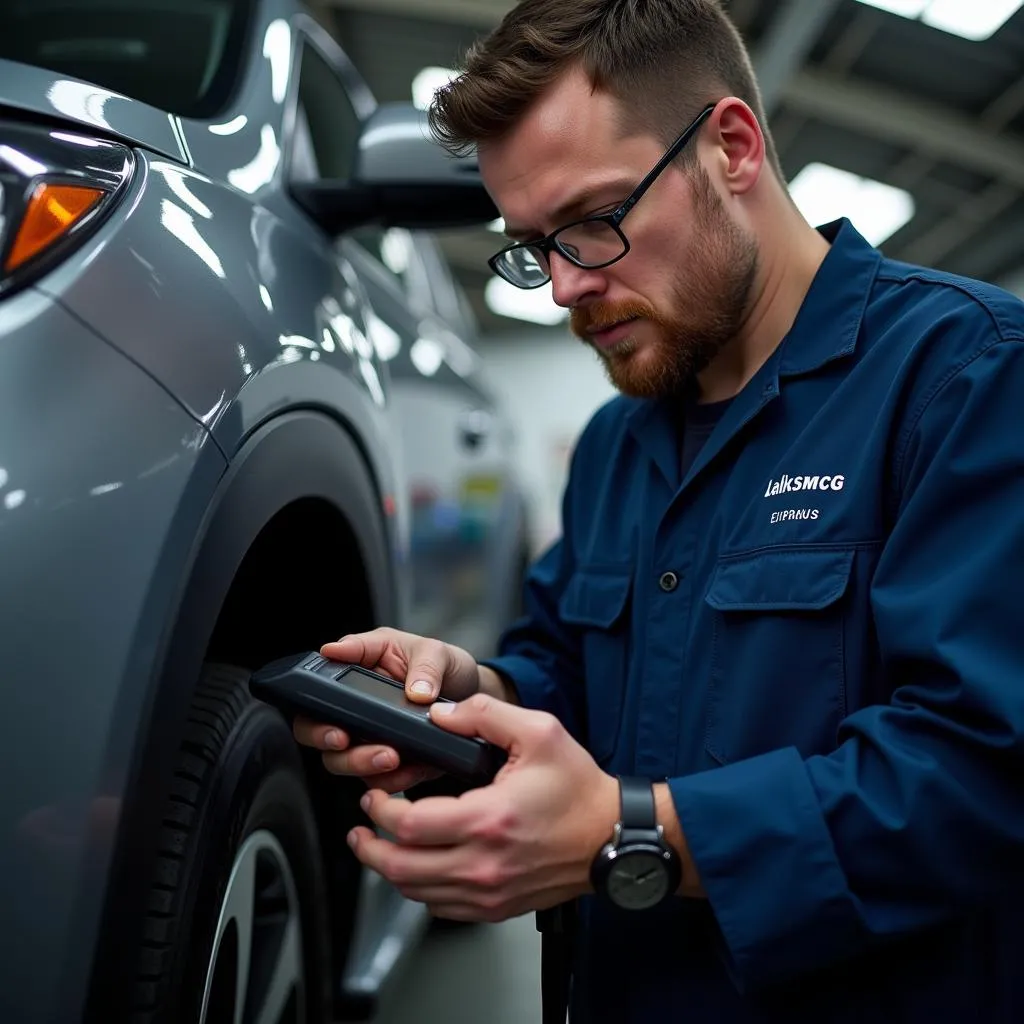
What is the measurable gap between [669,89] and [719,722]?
63 cm

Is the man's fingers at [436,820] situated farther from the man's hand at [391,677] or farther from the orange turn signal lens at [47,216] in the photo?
the orange turn signal lens at [47,216]

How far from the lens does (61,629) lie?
64 cm

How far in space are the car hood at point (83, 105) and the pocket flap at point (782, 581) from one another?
0.62 m

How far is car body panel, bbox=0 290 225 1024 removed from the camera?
2.05 ft

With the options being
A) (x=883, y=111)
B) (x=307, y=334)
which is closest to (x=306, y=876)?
(x=307, y=334)

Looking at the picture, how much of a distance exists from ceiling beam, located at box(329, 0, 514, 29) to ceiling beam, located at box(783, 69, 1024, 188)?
153 cm

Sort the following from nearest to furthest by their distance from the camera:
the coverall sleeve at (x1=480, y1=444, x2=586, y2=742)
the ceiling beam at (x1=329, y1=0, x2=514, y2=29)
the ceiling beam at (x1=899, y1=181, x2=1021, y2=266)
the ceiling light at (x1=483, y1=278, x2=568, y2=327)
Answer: the coverall sleeve at (x1=480, y1=444, x2=586, y2=742) < the ceiling beam at (x1=329, y1=0, x2=514, y2=29) < the ceiling beam at (x1=899, y1=181, x2=1021, y2=266) < the ceiling light at (x1=483, y1=278, x2=568, y2=327)

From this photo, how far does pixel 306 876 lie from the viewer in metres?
1.08

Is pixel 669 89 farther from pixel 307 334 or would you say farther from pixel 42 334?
pixel 42 334

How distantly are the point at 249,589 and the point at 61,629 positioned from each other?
47 cm

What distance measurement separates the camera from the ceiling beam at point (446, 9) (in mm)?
4637

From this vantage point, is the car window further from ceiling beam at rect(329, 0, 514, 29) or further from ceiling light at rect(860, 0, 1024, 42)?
ceiling beam at rect(329, 0, 514, 29)

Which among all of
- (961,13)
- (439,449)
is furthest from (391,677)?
(961,13)

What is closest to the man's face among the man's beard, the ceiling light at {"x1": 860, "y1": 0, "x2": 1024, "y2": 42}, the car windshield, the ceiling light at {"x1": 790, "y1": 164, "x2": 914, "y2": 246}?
the man's beard
